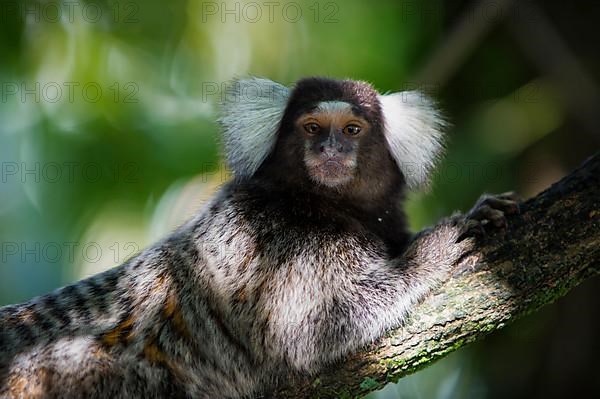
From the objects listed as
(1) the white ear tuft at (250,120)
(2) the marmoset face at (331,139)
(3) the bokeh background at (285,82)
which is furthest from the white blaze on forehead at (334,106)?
(3) the bokeh background at (285,82)

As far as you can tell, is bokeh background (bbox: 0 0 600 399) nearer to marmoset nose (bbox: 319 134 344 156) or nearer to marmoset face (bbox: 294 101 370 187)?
marmoset face (bbox: 294 101 370 187)

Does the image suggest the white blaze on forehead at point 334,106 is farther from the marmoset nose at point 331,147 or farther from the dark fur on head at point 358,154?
the marmoset nose at point 331,147

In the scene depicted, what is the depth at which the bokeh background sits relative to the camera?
6.40 meters

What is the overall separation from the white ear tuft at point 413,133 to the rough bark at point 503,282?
113 cm

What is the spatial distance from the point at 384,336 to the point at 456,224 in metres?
0.68

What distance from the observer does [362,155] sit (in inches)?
184

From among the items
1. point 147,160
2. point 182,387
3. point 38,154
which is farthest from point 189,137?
point 182,387

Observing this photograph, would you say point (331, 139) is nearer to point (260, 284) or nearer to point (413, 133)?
point (413, 133)

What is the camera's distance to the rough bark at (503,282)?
357 centimetres

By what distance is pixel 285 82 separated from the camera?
24.4 ft

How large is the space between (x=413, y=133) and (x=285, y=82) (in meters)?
2.67

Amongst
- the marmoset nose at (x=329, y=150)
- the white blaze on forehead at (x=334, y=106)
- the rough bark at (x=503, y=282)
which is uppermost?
the white blaze on forehead at (x=334, y=106)

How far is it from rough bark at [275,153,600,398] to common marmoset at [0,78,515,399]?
0.13 meters

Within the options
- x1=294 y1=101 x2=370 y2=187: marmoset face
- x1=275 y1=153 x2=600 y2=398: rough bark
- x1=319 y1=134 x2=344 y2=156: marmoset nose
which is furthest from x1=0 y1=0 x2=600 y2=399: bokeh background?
x1=275 y1=153 x2=600 y2=398: rough bark
